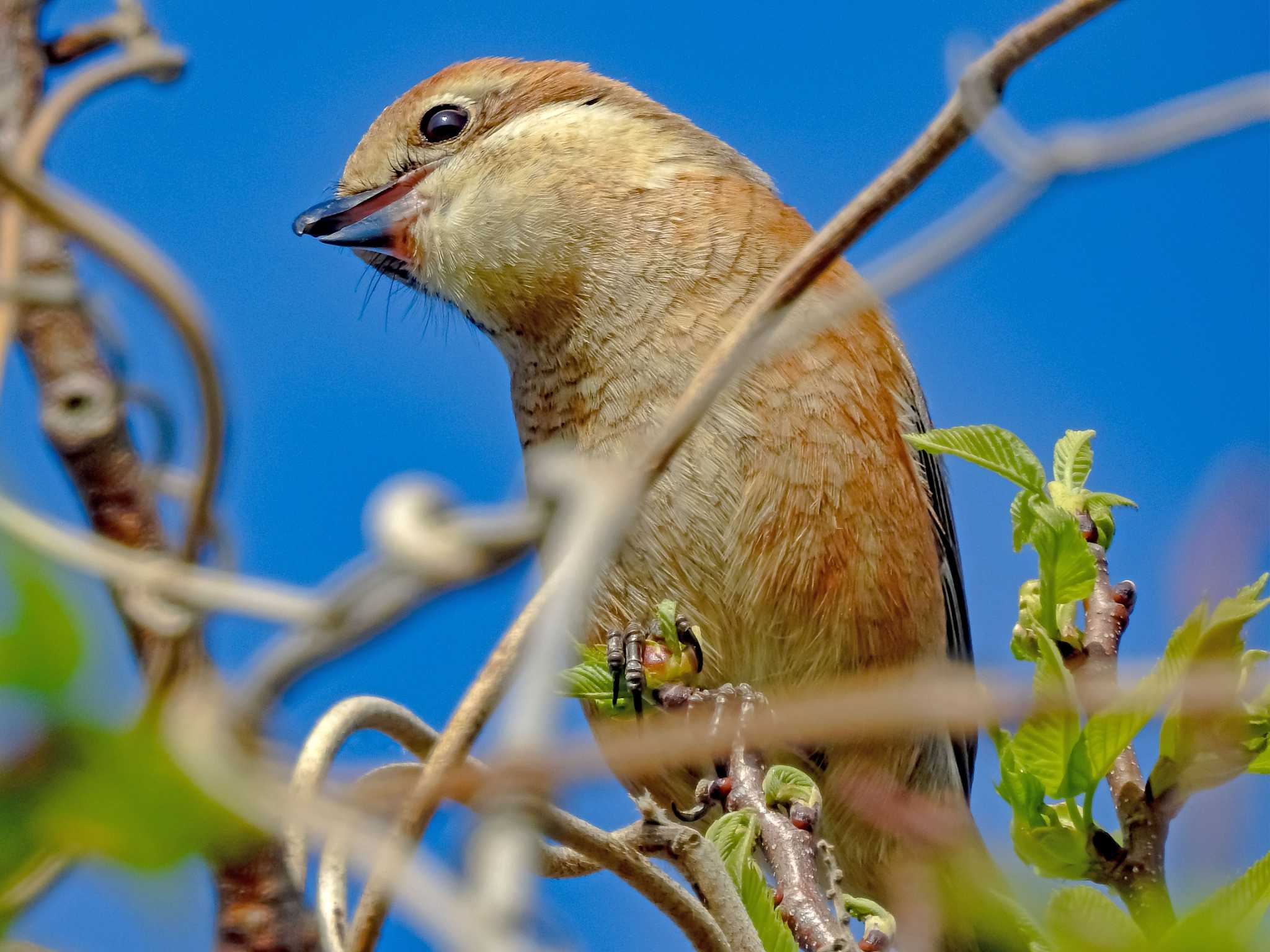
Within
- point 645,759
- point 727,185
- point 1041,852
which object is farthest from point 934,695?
point 727,185

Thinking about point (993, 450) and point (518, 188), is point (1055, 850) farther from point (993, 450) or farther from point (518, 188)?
point (518, 188)

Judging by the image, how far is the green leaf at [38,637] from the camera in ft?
1.62

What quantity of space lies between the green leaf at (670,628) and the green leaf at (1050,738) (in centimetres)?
61

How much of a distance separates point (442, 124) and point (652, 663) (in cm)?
174

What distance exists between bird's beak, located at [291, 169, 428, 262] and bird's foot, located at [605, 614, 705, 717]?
1.37 metres

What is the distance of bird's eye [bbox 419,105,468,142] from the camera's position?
3354mm

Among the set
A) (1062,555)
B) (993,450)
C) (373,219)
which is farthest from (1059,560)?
(373,219)

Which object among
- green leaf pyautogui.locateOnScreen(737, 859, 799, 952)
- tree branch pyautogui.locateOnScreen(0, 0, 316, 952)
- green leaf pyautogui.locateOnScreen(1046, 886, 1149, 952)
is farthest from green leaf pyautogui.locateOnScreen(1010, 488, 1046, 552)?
tree branch pyautogui.locateOnScreen(0, 0, 316, 952)

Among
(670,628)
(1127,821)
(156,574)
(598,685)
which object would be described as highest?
(670,628)

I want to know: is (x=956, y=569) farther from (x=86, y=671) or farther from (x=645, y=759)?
(x=86, y=671)

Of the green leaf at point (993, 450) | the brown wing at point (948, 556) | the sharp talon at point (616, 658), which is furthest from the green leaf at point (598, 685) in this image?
the brown wing at point (948, 556)

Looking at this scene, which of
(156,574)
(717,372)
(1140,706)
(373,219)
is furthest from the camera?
(373,219)

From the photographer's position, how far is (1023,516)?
66.9 inches

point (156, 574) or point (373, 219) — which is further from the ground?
point (373, 219)
